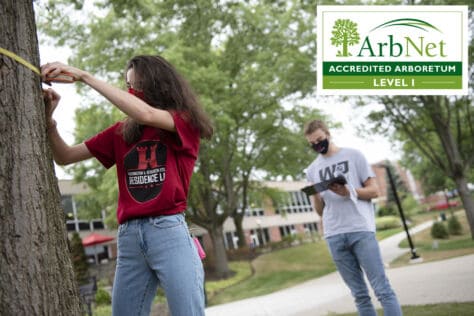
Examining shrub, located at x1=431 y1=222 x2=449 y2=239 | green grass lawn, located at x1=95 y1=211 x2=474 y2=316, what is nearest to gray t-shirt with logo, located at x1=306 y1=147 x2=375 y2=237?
green grass lawn, located at x1=95 y1=211 x2=474 y2=316

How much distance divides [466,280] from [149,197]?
7.23 metres

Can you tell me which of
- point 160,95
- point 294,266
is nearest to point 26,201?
point 160,95

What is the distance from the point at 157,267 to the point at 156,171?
0.48 meters

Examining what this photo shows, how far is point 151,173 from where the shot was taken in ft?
8.28

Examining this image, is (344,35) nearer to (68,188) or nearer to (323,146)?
(323,146)

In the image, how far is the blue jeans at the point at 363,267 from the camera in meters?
4.11

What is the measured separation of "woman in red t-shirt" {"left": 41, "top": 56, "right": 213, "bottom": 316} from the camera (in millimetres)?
2439

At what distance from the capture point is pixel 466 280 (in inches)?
320

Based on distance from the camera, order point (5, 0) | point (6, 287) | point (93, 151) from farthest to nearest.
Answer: point (93, 151) → point (5, 0) → point (6, 287)

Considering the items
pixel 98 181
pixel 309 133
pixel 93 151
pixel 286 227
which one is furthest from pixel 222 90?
pixel 286 227

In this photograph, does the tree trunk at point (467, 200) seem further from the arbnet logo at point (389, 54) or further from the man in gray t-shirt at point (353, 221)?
the man in gray t-shirt at point (353, 221)

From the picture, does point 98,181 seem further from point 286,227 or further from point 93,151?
point 286,227

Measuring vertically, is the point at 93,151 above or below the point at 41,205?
above

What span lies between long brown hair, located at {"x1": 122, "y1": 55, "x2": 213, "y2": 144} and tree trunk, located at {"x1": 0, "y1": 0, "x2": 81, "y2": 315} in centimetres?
45
